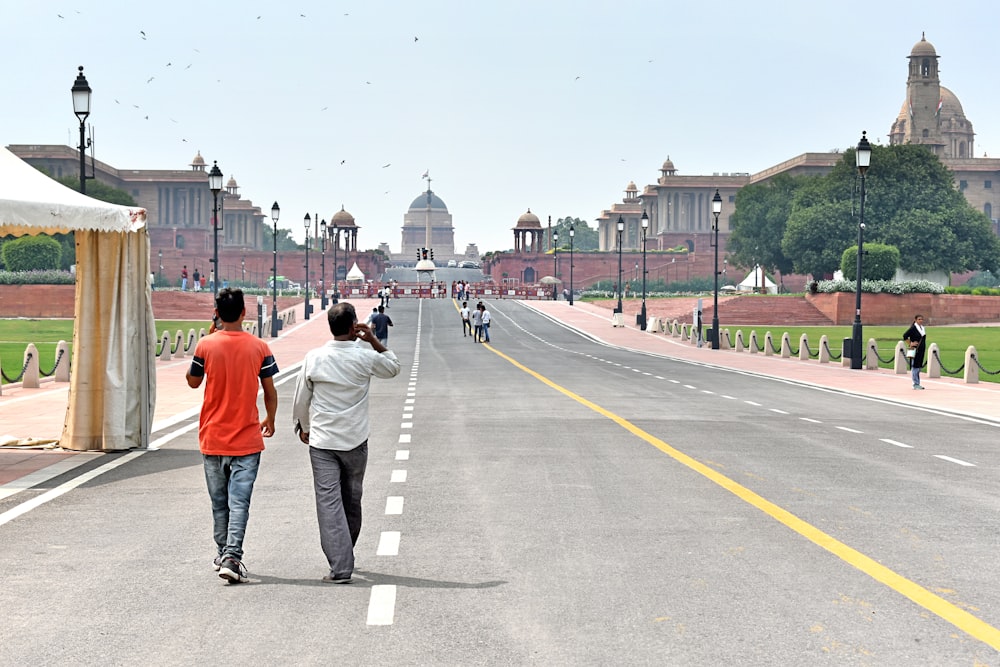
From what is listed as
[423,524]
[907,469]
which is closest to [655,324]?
[907,469]

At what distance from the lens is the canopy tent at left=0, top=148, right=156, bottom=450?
1352 centimetres

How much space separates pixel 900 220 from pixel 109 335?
78787 millimetres

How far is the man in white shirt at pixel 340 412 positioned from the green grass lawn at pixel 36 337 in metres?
23.2

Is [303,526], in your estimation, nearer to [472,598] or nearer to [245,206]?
[472,598]

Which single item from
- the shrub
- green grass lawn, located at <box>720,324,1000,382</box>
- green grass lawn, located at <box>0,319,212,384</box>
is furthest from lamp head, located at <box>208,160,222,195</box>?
the shrub

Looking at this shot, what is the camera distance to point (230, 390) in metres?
7.57

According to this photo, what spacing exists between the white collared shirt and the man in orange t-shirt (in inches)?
10.1

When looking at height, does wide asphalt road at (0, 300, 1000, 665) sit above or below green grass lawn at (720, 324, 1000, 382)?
above

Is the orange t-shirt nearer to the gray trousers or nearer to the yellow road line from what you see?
the gray trousers

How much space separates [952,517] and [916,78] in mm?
151454

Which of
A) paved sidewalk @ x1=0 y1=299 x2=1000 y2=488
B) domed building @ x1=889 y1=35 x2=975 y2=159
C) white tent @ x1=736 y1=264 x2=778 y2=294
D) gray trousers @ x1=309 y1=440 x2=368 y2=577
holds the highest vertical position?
domed building @ x1=889 y1=35 x2=975 y2=159

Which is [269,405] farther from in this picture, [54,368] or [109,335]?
[54,368]

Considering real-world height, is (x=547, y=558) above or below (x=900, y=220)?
below

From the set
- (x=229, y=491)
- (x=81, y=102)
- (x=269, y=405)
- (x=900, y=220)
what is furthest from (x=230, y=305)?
(x=900, y=220)
